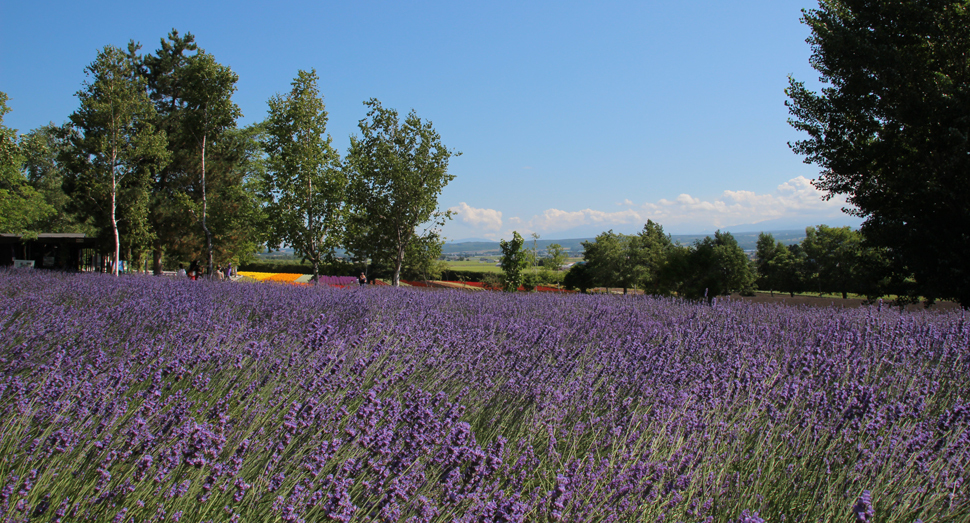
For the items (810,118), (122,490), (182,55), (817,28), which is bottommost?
(122,490)

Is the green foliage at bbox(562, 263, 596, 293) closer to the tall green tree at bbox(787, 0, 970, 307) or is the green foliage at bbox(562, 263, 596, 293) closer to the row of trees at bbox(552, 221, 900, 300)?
the row of trees at bbox(552, 221, 900, 300)

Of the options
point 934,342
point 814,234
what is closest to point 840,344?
point 934,342

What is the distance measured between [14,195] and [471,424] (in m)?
→ 30.7

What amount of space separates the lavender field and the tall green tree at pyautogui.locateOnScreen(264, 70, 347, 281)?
1328cm

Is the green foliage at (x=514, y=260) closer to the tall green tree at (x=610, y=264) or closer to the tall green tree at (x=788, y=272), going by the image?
the tall green tree at (x=610, y=264)

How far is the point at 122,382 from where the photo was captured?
2545 millimetres

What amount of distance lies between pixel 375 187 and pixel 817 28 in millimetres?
13636

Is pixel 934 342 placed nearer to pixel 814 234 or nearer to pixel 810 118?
pixel 810 118

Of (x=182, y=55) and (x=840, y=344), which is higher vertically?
(x=182, y=55)

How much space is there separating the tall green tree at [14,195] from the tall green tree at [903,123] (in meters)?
21.7

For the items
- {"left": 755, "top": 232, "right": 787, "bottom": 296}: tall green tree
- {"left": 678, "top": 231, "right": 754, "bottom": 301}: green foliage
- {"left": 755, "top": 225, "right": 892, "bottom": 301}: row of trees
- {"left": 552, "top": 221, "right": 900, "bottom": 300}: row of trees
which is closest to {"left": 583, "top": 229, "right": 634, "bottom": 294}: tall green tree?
{"left": 552, "top": 221, "right": 900, "bottom": 300}: row of trees

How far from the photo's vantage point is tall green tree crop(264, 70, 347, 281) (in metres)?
18.2

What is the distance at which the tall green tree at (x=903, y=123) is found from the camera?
10.9 m

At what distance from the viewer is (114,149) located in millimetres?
19047
